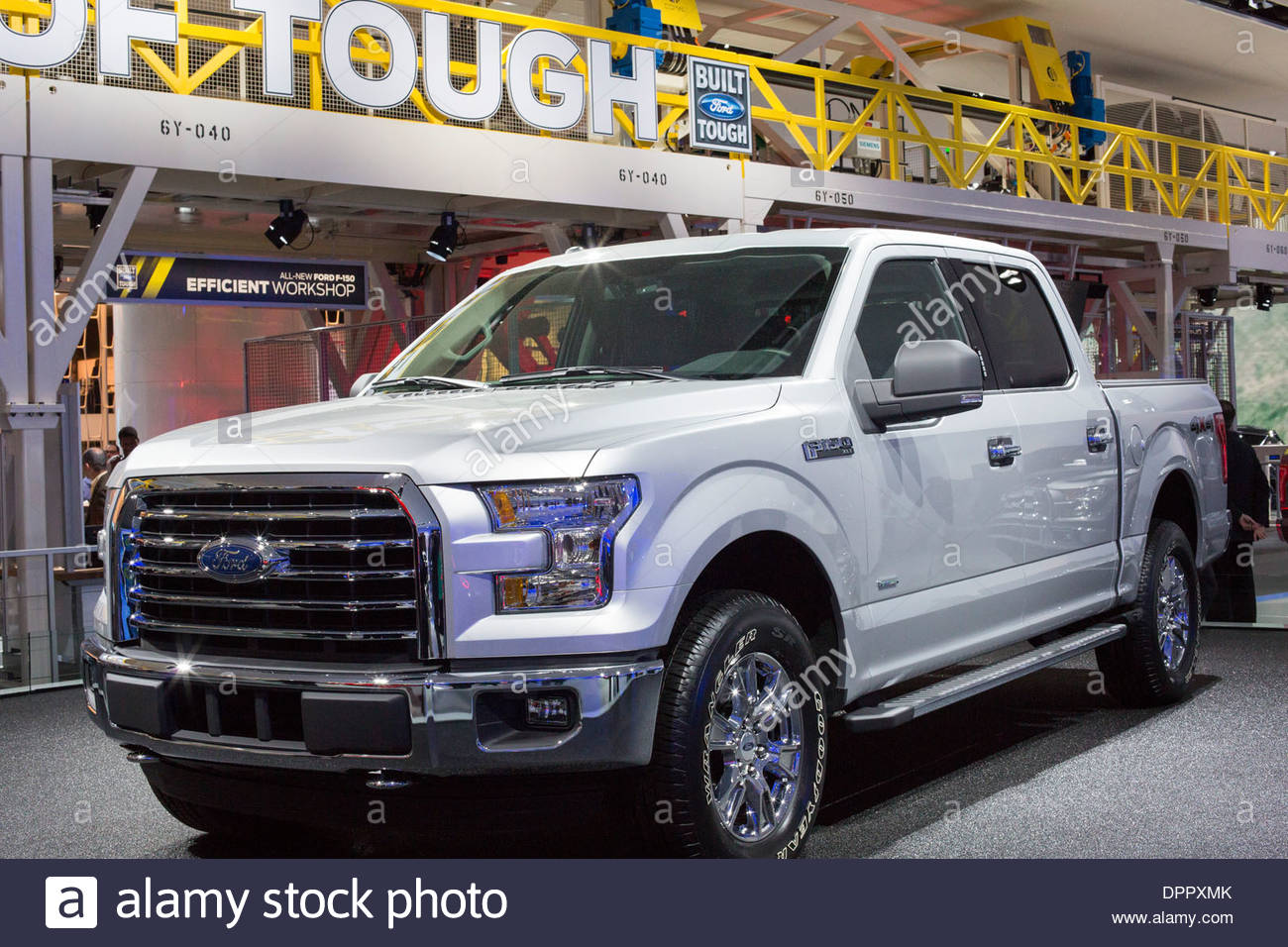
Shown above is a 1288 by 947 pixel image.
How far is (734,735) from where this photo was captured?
13.0 ft

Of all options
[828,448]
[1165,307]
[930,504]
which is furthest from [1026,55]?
[828,448]

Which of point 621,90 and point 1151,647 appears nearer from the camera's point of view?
point 1151,647

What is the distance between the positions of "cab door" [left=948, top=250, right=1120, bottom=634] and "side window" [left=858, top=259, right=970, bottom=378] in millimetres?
213

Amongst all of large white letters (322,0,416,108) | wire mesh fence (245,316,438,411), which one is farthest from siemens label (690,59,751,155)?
wire mesh fence (245,316,438,411)

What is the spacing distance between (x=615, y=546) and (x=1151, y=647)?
3.85 meters

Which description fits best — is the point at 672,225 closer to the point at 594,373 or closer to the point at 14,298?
the point at 14,298

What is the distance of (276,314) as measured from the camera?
20.6 metres

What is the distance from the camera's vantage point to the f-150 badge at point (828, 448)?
4273 millimetres

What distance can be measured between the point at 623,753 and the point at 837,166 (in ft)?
53.8

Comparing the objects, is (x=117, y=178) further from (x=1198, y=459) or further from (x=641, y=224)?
(x=1198, y=459)

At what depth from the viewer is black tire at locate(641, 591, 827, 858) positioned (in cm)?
368

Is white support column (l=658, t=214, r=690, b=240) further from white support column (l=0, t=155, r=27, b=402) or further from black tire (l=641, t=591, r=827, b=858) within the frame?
black tire (l=641, t=591, r=827, b=858)

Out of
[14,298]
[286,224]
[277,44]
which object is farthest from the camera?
[286,224]
